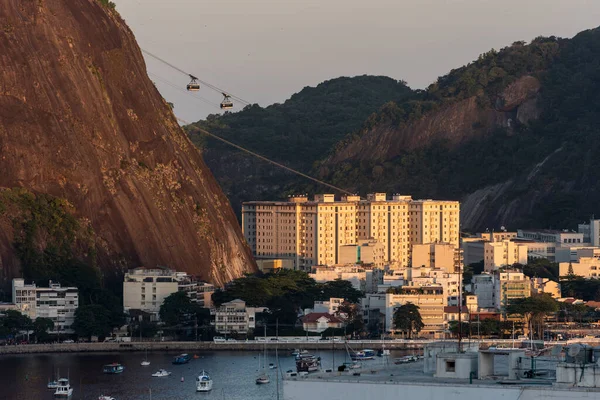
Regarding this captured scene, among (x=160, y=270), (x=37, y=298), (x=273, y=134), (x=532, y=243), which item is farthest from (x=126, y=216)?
(x=273, y=134)

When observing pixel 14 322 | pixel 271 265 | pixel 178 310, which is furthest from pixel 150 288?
pixel 271 265

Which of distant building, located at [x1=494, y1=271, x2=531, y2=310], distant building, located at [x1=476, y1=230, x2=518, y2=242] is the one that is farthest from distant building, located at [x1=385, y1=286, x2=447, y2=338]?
distant building, located at [x1=476, y1=230, x2=518, y2=242]

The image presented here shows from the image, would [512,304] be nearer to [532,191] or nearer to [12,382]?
[12,382]

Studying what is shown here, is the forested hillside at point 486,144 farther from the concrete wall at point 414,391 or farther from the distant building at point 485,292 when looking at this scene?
the concrete wall at point 414,391

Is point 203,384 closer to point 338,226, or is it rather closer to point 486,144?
point 338,226

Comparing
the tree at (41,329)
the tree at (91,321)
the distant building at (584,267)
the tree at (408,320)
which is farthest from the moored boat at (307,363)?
the distant building at (584,267)
